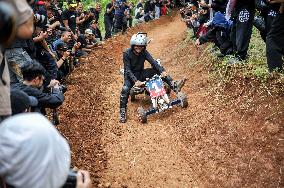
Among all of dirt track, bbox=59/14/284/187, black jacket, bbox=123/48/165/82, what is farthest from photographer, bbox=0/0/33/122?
black jacket, bbox=123/48/165/82

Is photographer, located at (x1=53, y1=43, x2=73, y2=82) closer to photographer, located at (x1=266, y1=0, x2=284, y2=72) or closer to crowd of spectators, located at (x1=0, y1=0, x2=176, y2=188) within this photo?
crowd of spectators, located at (x1=0, y1=0, x2=176, y2=188)

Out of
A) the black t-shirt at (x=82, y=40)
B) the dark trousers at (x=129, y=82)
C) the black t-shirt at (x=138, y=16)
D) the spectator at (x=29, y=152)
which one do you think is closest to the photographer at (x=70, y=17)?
the black t-shirt at (x=82, y=40)

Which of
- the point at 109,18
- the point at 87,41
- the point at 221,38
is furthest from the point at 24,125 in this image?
the point at 109,18

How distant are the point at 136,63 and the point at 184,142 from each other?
283 centimetres

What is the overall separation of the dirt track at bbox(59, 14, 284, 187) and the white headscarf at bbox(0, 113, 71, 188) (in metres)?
4.25

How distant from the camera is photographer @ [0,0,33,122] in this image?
2.17 m

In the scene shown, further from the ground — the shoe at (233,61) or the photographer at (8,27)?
the photographer at (8,27)

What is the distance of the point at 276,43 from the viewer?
675cm

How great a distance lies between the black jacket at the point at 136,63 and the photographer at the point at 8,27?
20.4 feet

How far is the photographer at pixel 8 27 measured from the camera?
217 centimetres

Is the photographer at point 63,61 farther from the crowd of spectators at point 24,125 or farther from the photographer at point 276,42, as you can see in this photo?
the photographer at point 276,42

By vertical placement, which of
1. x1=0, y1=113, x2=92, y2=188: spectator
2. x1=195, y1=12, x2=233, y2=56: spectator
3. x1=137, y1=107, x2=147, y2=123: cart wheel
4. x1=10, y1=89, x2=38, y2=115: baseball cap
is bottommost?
x1=137, y1=107, x2=147, y2=123: cart wheel

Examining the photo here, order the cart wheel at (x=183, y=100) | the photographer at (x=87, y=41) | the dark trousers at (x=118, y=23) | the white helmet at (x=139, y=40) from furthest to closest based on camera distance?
the dark trousers at (x=118, y=23) < the photographer at (x=87, y=41) < the white helmet at (x=139, y=40) < the cart wheel at (x=183, y=100)

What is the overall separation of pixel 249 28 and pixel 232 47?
1079 mm
